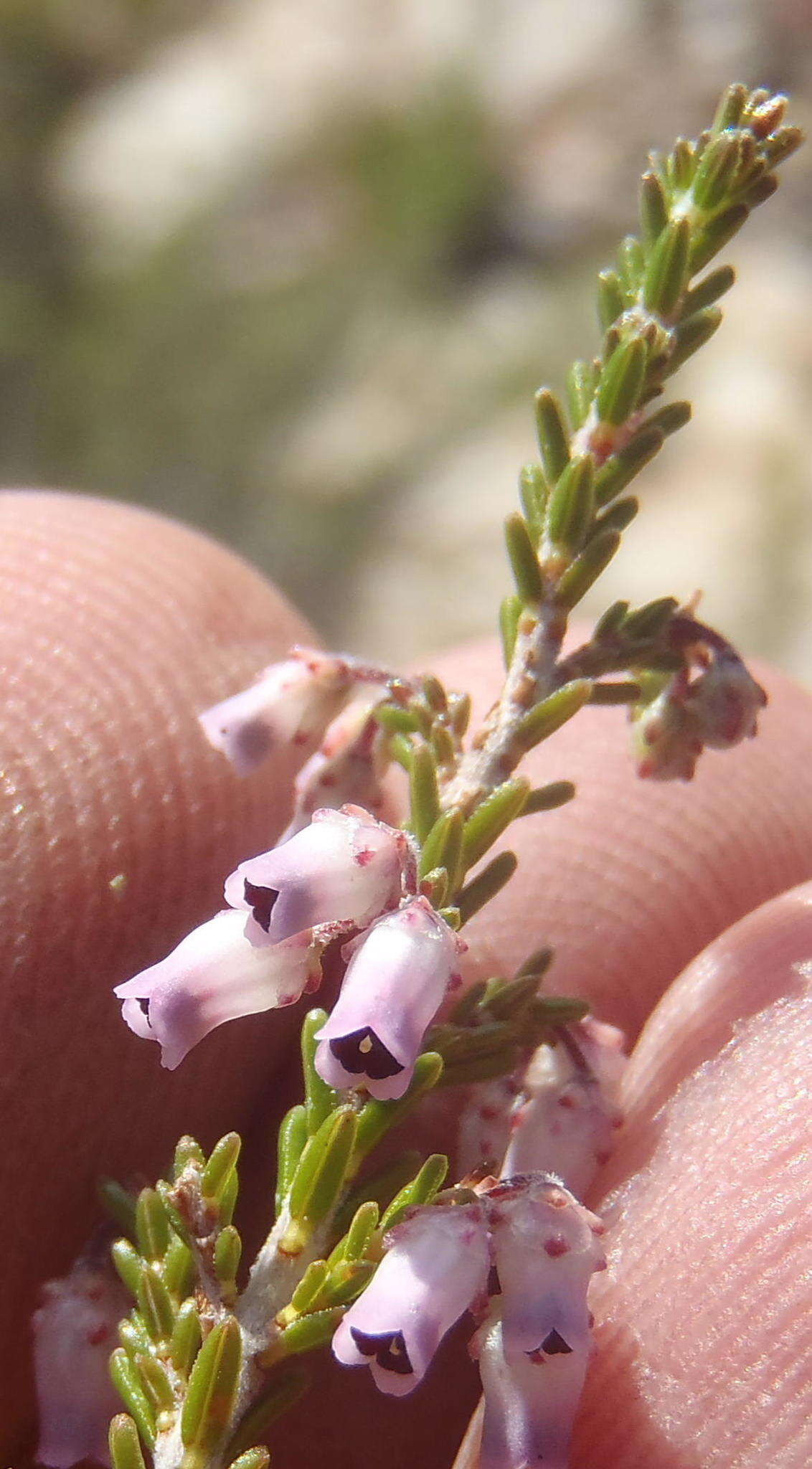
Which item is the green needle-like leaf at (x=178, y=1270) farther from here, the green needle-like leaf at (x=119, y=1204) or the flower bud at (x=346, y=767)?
the flower bud at (x=346, y=767)

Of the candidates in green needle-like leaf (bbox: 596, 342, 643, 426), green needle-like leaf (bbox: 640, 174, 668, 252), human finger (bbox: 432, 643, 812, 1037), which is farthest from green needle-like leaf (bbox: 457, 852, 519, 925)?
human finger (bbox: 432, 643, 812, 1037)

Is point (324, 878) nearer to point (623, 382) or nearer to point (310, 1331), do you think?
point (310, 1331)

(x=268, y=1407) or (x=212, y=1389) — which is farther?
(x=268, y=1407)

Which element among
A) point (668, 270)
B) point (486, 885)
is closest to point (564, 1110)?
point (486, 885)

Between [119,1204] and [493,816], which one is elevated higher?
[493,816]

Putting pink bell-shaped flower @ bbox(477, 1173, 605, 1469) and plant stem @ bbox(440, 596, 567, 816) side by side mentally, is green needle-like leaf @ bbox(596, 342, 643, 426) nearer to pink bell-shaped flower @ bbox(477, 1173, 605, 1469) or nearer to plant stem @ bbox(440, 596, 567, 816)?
plant stem @ bbox(440, 596, 567, 816)

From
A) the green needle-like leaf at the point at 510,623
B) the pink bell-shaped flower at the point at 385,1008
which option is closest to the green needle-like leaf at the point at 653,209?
the green needle-like leaf at the point at 510,623
